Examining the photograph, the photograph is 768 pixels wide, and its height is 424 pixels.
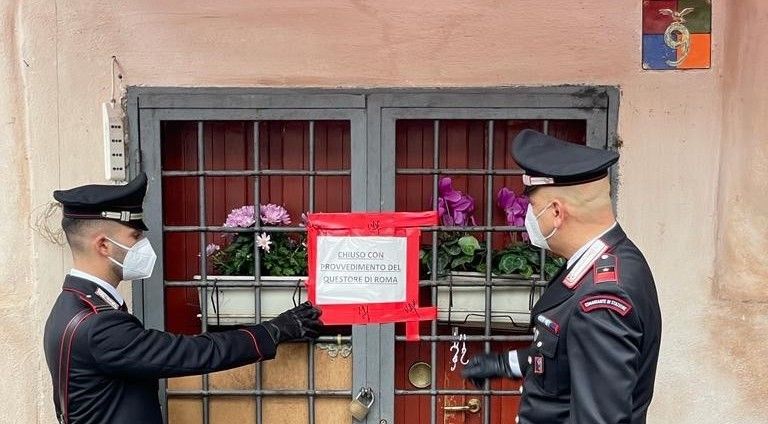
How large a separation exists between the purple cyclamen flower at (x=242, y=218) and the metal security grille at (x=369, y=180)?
0.12 ft

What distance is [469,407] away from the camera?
3.22 meters

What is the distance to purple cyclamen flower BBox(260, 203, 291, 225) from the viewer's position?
10.2 feet

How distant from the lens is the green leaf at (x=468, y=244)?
10.1 feet

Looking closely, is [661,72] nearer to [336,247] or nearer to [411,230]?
[411,230]

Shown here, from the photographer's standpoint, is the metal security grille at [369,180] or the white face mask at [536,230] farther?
the metal security grille at [369,180]

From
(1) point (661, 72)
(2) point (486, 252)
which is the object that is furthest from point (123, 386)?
(1) point (661, 72)

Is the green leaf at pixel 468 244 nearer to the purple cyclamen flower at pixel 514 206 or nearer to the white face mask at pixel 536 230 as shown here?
the purple cyclamen flower at pixel 514 206

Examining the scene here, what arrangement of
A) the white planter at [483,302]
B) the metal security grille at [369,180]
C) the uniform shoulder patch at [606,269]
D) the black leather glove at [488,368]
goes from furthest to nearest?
the white planter at [483,302], the metal security grille at [369,180], the black leather glove at [488,368], the uniform shoulder patch at [606,269]

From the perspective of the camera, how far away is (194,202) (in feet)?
10.5

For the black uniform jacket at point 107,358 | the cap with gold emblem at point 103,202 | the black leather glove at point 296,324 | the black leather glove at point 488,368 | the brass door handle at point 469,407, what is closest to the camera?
the black uniform jacket at point 107,358

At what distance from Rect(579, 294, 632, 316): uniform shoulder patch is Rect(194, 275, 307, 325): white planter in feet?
4.60

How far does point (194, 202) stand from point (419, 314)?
43.2 inches

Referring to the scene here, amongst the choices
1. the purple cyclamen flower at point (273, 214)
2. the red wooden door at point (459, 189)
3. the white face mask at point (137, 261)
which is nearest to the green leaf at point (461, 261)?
the red wooden door at point (459, 189)

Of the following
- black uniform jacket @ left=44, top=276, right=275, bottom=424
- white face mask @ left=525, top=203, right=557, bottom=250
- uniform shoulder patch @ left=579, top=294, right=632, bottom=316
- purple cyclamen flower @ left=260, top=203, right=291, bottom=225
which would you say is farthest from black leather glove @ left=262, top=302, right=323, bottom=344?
uniform shoulder patch @ left=579, top=294, right=632, bottom=316
